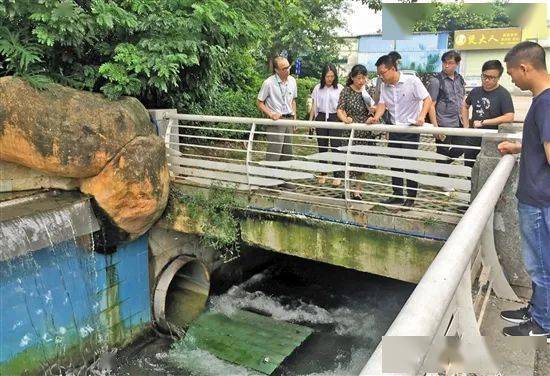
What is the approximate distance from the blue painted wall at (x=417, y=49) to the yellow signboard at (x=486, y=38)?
173cm

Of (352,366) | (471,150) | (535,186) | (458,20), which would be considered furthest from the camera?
(458,20)

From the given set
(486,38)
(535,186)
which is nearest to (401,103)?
(535,186)

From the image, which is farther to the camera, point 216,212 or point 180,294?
point 180,294

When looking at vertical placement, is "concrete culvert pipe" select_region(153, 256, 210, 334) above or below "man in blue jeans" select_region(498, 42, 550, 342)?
below

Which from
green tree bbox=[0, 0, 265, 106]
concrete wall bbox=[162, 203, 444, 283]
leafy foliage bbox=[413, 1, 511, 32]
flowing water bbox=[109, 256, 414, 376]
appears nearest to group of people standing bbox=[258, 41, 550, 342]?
concrete wall bbox=[162, 203, 444, 283]

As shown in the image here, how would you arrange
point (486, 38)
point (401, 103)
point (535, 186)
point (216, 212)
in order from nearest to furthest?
1. point (535, 186)
2. point (401, 103)
3. point (216, 212)
4. point (486, 38)

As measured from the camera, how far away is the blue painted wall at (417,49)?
3250cm

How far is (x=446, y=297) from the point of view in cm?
137

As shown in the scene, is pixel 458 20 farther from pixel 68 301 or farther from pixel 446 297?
pixel 446 297

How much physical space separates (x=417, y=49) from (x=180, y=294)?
31.3 m

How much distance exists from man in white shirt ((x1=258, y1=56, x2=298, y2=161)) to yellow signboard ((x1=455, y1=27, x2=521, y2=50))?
30.2m

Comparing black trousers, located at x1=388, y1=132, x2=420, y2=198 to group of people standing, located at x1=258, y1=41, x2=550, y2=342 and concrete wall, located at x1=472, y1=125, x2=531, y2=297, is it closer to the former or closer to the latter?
group of people standing, located at x1=258, y1=41, x2=550, y2=342

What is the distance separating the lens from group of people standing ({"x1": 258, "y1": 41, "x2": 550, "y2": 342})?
8.42ft

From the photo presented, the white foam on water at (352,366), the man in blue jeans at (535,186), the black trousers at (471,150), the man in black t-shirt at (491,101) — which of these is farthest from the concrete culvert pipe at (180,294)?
the man in blue jeans at (535,186)
